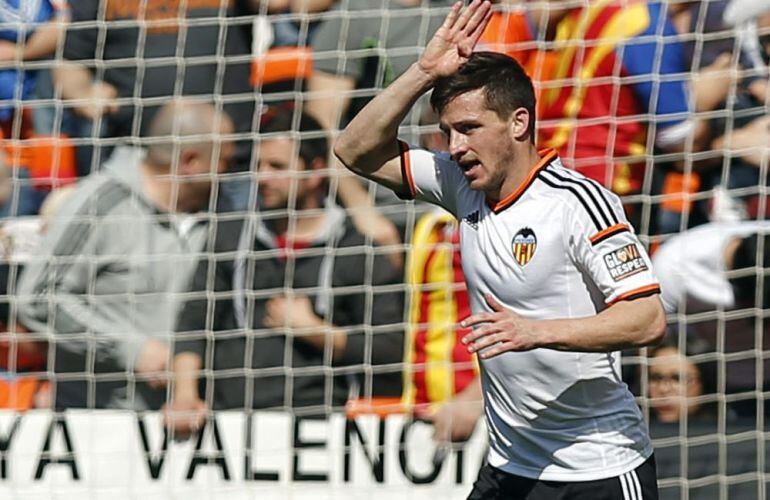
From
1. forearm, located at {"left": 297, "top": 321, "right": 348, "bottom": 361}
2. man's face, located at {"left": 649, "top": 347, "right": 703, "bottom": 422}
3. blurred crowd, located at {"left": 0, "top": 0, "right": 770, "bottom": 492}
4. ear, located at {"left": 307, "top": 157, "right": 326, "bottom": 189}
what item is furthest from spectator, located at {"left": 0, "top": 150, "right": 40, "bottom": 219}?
man's face, located at {"left": 649, "top": 347, "right": 703, "bottom": 422}

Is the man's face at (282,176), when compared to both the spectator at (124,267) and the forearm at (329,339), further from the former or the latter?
the forearm at (329,339)

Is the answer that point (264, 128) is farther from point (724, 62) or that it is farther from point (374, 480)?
point (724, 62)

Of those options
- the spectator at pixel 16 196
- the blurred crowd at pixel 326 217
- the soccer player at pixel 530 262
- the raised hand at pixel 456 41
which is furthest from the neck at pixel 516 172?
the spectator at pixel 16 196

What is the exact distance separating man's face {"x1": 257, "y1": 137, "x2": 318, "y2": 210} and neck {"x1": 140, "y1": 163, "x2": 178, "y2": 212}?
1.25 feet

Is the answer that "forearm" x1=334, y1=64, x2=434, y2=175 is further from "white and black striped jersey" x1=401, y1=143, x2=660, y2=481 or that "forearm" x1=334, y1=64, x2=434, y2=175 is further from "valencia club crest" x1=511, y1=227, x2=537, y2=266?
"valencia club crest" x1=511, y1=227, x2=537, y2=266

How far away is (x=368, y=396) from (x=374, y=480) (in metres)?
0.34

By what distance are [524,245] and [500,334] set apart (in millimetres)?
383

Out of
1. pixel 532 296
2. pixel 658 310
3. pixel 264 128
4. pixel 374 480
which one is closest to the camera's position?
pixel 658 310

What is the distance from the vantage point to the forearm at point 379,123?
305cm

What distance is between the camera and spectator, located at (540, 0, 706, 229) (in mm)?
5117

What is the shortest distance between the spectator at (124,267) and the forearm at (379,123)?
2.12m

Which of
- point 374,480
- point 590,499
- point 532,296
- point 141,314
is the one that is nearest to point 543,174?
point 532,296

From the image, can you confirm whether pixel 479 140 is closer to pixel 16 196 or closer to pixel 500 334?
pixel 500 334

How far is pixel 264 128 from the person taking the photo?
536 centimetres
